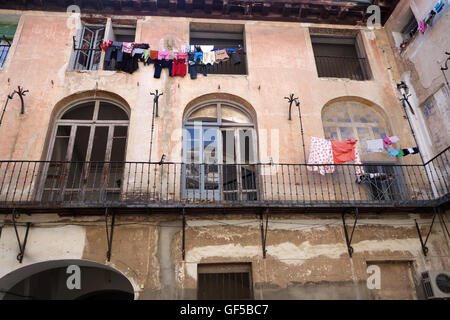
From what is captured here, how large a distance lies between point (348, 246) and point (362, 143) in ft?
11.3

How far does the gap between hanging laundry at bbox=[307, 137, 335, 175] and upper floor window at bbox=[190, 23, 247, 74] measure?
144 inches

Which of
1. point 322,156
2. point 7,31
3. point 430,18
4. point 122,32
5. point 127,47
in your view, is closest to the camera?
point 322,156

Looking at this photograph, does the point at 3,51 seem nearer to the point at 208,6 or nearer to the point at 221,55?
the point at 208,6

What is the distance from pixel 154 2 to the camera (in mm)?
11477

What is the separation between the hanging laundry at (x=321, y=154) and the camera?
29.9 ft

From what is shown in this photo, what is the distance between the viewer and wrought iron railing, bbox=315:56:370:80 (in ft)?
39.5

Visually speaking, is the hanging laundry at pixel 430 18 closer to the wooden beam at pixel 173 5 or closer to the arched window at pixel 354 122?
the arched window at pixel 354 122

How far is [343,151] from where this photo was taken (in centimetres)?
937

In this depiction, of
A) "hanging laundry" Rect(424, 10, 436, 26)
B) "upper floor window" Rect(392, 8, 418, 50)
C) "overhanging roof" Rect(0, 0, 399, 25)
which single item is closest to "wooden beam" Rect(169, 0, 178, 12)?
"overhanging roof" Rect(0, 0, 399, 25)

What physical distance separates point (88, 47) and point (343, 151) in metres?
8.48

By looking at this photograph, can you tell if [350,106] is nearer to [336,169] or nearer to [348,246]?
[336,169]

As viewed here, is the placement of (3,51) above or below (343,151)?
above

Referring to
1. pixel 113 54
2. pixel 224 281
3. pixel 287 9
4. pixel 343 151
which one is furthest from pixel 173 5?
pixel 224 281
